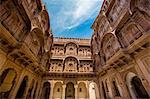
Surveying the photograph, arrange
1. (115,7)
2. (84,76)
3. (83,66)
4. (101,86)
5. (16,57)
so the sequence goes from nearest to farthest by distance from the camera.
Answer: (16,57)
(115,7)
(101,86)
(84,76)
(83,66)

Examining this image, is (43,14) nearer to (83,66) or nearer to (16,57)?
(16,57)

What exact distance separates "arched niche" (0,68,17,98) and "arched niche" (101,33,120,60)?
Result: 475 inches

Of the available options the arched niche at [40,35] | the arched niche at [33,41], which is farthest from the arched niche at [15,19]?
the arched niche at [40,35]

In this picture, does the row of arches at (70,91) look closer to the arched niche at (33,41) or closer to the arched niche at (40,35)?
the arched niche at (33,41)

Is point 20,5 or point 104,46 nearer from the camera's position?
point 20,5

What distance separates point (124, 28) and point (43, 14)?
11944 millimetres

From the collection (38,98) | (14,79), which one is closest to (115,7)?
(14,79)

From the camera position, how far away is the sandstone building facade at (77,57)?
8.44 meters

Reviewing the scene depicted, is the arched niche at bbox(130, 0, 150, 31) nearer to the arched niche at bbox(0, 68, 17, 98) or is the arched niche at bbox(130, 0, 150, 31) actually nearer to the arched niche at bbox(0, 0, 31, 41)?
the arched niche at bbox(0, 0, 31, 41)

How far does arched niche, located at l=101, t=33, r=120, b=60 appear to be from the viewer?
509 inches

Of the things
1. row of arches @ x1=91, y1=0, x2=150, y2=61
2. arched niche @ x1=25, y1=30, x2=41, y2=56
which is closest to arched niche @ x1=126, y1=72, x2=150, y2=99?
row of arches @ x1=91, y1=0, x2=150, y2=61

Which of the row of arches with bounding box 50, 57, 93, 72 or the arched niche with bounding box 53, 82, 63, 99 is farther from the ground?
the row of arches with bounding box 50, 57, 93, 72

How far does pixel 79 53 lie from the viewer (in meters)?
21.6

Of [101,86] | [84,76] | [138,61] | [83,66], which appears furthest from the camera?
[83,66]
